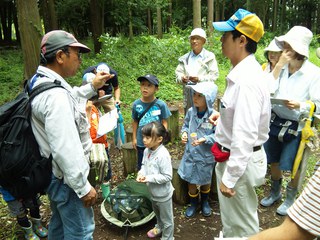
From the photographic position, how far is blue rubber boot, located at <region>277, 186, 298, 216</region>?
340 centimetres

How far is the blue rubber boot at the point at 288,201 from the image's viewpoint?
11.1 feet

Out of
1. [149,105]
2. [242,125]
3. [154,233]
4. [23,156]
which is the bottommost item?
[154,233]

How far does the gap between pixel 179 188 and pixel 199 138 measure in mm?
845

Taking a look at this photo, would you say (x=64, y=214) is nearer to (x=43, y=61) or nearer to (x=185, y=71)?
(x=43, y=61)

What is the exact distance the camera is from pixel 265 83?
204 centimetres

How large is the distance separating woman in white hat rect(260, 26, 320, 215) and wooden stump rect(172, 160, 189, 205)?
1195mm

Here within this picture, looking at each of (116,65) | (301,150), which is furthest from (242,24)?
(116,65)

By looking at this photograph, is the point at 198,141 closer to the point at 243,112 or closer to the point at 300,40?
the point at 243,112

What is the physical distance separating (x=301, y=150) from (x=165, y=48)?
29.6 feet

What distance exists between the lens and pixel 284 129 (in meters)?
3.14

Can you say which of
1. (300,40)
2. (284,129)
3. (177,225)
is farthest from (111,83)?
(300,40)

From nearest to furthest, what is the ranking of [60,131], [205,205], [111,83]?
[60,131] < [205,205] < [111,83]

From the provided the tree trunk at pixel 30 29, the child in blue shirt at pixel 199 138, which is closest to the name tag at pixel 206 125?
the child in blue shirt at pixel 199 138

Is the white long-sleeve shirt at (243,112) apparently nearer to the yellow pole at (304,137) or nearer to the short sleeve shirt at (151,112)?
the yellow pole at (304,137)
